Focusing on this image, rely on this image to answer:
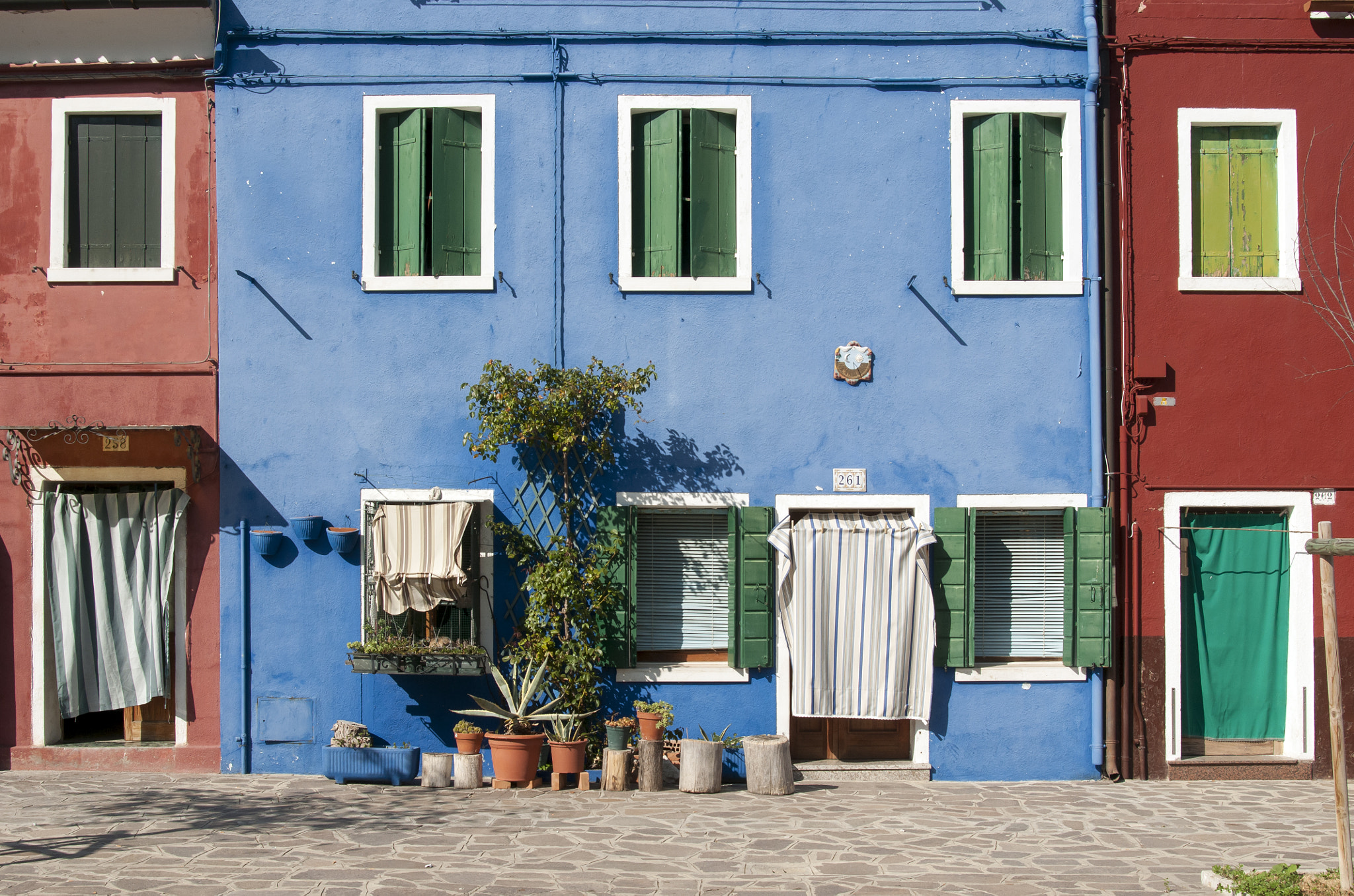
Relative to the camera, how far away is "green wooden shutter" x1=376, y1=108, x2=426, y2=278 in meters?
9.49

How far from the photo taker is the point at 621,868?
6.83m

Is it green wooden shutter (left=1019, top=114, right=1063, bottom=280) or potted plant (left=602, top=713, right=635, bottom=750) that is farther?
green wooden shutter (left=1019, top=114, right=1063, bottom=280)

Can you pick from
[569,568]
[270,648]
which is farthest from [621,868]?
[270,648]

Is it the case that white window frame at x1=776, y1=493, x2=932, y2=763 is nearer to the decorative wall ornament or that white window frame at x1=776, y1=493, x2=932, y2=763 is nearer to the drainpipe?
the decorative wall ornament

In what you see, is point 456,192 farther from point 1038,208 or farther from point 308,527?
point 1038,208

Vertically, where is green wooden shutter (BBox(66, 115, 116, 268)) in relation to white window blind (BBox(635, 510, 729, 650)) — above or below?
above

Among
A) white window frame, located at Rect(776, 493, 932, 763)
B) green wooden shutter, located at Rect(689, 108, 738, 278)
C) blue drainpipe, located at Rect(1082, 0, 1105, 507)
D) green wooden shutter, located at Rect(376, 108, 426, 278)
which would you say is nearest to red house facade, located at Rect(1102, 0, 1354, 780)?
blue drainpipe, located at Rect(1082, 0, 1105, 507)

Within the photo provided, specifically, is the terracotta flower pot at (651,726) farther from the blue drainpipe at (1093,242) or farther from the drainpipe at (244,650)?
the blue drainpipe at (1093,242)

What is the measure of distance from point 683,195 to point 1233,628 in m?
6.03

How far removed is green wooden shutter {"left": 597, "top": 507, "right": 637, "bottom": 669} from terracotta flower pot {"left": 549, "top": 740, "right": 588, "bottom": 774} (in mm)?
745

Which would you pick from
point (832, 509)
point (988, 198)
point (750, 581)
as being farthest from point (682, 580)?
Result: point (988, 198)

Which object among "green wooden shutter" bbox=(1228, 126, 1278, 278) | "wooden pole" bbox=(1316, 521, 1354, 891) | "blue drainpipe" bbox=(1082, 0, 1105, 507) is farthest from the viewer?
"green wooden shutter" bbox=(1228, 126, 1278, 278)

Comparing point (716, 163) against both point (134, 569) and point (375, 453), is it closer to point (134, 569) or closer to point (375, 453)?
point (375, 453)

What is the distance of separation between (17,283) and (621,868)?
7207mm
